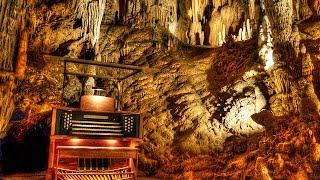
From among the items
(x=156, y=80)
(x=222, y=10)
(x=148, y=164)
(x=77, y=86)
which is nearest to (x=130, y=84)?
(x=156, y=80)

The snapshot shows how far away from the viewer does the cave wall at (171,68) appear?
31.9 ft

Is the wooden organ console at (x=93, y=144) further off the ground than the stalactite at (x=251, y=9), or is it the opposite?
the stalactite at (x=251, y=9)

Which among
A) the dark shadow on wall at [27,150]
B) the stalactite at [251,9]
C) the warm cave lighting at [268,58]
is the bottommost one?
the dark shadow on wall at [27,150]

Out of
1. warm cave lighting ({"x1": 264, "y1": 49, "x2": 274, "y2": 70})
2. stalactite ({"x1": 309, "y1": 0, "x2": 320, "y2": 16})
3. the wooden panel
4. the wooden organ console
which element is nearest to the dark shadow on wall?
the wooden organ console

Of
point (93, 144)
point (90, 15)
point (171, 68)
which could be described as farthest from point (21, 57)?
point (171, 68)

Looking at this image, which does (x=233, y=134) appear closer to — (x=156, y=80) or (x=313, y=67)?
(x=313, y=67)

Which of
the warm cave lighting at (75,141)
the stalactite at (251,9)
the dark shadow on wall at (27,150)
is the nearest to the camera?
the warm cave lighting at (75,141)

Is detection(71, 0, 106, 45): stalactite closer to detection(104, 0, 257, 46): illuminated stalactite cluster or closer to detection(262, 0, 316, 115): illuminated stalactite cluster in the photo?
detection(104, 0, 257, 46): illuminated stalactite cluster

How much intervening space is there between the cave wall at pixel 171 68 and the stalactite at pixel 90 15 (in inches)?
1.8

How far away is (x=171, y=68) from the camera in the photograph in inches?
548

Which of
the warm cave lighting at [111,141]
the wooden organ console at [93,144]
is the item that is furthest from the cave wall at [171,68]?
the warm cave lighting at [111,141]

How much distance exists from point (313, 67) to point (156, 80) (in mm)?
6329

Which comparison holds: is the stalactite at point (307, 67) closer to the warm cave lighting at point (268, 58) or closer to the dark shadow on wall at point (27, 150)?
the warm cave lighting at point (268, 58)

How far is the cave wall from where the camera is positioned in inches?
383
